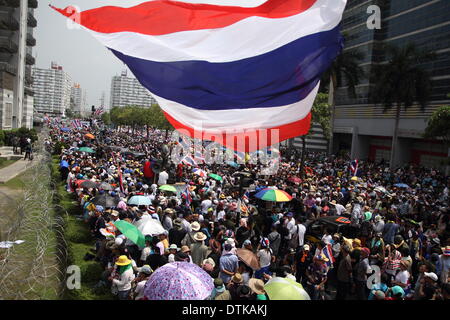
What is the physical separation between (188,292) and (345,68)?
34003mm

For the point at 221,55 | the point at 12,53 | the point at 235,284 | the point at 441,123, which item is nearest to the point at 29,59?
the point at 12,53

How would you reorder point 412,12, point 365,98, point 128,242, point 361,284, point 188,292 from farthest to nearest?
point 365,98 → point 412,12 → point 128,242 → point 361,284 → point 188,292

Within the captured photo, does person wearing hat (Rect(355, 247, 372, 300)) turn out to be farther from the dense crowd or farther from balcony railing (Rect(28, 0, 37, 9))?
balcony railing (Rect(28, 0, 37, 9))

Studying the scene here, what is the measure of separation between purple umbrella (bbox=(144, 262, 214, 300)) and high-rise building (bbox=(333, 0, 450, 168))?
30.8 meters

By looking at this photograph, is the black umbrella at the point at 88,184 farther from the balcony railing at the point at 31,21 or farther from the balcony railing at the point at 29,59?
the balcony railing at the point at 31,21

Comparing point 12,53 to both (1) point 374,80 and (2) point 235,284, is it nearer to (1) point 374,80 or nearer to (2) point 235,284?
(1) point 374,80

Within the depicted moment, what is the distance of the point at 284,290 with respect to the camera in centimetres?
504

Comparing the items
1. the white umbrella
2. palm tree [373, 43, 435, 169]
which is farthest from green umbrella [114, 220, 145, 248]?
palm tree [373, 43, 435, 169]

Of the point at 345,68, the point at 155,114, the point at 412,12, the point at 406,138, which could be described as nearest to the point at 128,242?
the point at 345,68

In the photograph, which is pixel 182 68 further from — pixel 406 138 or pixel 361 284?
pixel 406 138

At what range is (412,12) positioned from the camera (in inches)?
1500

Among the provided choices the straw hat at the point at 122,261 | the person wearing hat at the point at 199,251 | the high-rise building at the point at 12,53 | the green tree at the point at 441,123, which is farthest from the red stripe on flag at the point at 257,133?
the high-rise building at the point at 12,53

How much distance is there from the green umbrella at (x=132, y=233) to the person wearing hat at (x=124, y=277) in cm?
88

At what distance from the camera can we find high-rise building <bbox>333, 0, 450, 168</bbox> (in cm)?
3491
